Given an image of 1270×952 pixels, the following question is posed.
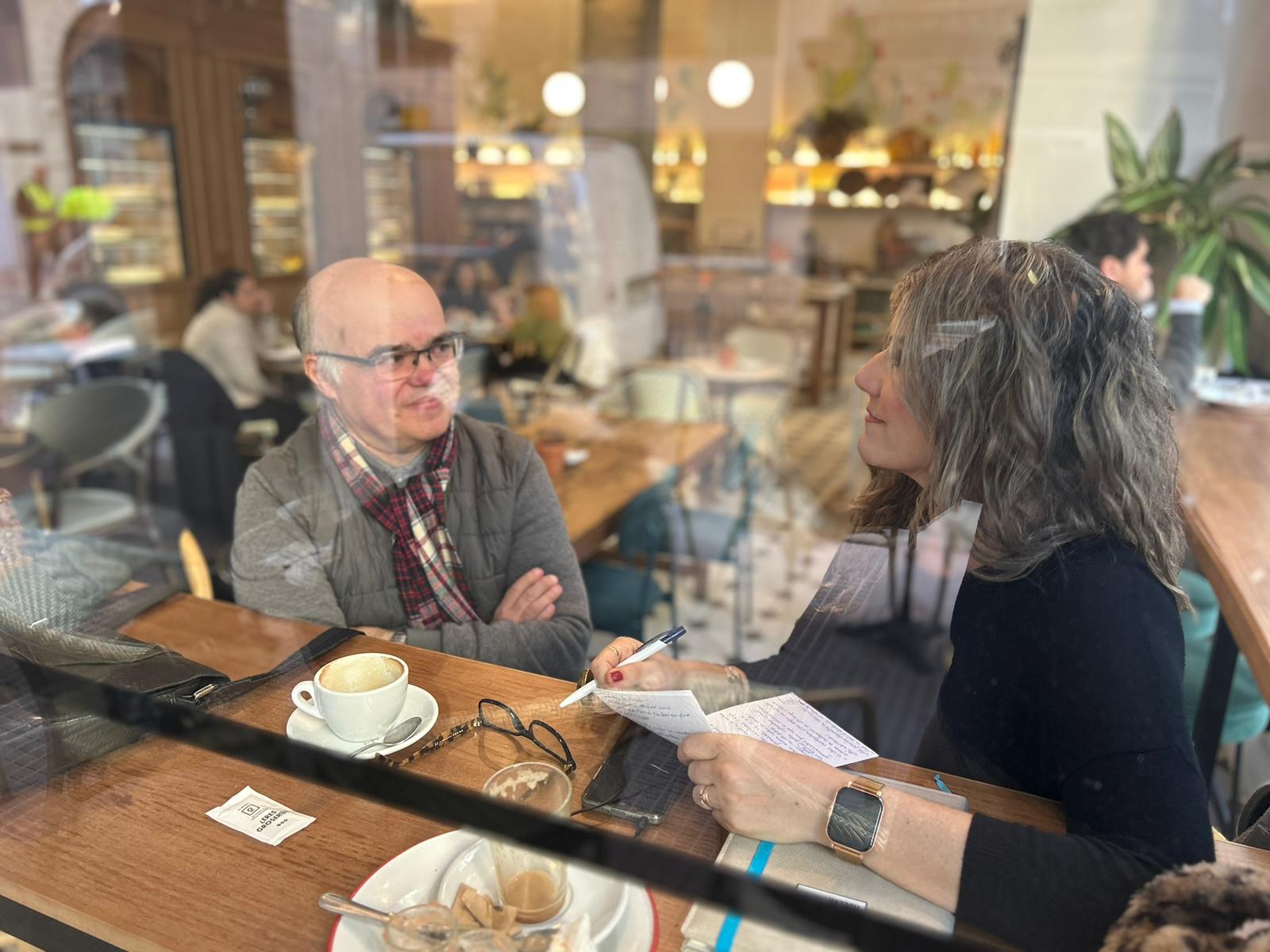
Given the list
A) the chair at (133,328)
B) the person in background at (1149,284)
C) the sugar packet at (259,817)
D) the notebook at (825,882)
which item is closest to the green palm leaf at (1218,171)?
the person in background at (1149,284)

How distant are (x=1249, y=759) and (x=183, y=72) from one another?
560cm

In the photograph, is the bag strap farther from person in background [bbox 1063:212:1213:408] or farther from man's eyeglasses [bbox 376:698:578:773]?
person in background [bbox 1063:212:1213:408]

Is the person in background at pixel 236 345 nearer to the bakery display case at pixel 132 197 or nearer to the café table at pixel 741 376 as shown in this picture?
the bakery display case at pixel 132 197

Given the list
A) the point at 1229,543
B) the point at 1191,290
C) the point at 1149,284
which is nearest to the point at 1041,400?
the point at 1229,543

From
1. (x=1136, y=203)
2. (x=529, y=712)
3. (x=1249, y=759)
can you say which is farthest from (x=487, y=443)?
(x=1136, y=203)

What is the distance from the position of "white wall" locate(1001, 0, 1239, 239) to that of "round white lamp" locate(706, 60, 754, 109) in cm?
119

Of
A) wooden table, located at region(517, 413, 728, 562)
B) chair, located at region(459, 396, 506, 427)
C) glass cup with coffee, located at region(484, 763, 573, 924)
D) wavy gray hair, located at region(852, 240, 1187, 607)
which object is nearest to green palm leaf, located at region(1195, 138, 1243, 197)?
wooden table, located at region(517, 413, 728, 562)

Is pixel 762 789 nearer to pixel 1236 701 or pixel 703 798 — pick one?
pixel 703 798

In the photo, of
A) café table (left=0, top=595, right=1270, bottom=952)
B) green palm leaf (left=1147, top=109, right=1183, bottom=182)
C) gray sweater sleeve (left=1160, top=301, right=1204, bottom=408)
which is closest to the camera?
café table (left=0, top=595, right=1270, bottom=952)

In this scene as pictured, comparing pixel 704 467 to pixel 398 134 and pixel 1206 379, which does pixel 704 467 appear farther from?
pixel 398 134

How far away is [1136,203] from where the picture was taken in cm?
298

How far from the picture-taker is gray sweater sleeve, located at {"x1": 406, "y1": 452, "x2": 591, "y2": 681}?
1005mm

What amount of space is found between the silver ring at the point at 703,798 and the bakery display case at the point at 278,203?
515 cm

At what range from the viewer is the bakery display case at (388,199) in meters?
5.01
